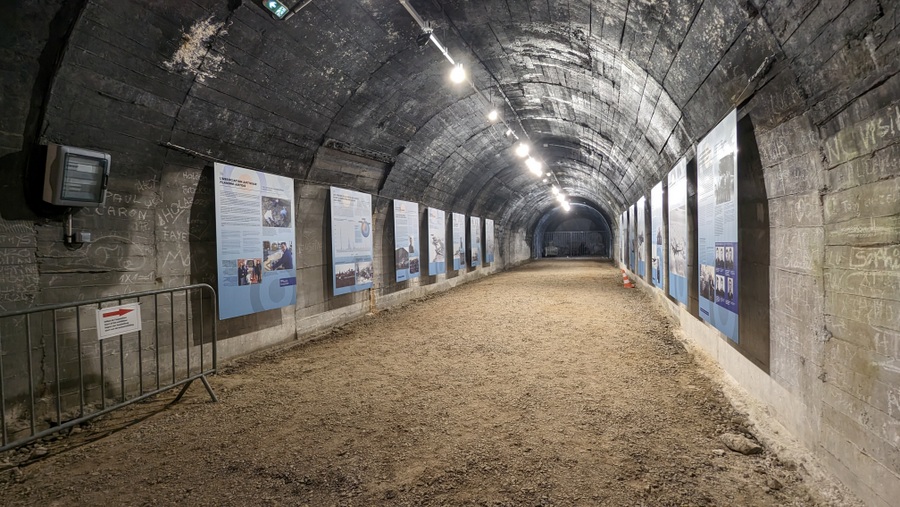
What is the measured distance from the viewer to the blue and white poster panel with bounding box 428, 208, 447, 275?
13453 millimetres

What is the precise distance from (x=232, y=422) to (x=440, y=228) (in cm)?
1040

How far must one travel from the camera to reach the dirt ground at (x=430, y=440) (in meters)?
3.05

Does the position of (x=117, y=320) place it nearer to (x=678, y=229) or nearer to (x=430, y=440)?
(x=430, y=440)

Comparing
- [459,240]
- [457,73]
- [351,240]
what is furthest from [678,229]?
[459,240]

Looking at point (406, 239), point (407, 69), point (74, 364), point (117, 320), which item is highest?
point (407, 69)

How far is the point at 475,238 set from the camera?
18.8 metres

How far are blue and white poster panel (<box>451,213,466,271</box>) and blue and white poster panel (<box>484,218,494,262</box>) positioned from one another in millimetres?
3547

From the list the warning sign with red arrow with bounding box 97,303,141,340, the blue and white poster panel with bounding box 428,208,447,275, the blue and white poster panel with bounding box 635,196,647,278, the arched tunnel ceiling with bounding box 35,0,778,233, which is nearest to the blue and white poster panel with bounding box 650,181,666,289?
the arched tunnel ceiling with bounding box 35,0,778,233

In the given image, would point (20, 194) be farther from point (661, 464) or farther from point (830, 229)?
point (830, 229)

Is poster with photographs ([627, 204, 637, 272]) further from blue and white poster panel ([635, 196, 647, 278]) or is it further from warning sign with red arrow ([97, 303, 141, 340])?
warning sign with red arrow ([97, 303, 141, 340])

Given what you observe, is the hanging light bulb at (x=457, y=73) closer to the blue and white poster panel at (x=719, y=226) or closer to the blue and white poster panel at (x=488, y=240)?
the blue and white poster panel at (x=719, y=226)

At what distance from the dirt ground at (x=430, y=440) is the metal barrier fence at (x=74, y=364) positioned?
339 mm

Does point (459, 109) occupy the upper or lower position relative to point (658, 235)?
upper

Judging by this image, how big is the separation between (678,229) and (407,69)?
17.9 feet
